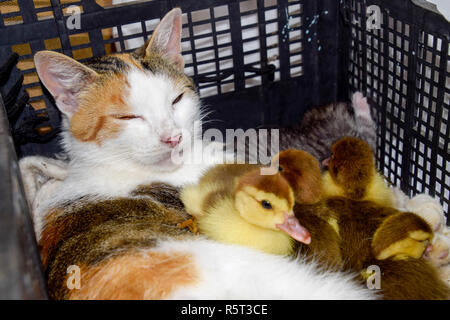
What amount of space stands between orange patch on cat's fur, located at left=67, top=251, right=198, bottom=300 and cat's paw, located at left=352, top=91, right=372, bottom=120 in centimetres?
102

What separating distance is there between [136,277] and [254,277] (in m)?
0.25

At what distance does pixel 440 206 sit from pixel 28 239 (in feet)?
3.82

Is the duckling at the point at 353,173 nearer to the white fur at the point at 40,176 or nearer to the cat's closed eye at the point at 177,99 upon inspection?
the cat's closed eye at the point at 177,99

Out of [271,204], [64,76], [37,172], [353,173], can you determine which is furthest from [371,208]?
[37,172]

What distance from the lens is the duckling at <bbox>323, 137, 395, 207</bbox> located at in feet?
4.07

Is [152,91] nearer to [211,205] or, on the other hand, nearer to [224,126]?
[211,205]

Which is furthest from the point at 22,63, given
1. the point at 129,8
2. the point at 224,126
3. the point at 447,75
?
the point at 447,75

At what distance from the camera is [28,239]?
2.17 ft

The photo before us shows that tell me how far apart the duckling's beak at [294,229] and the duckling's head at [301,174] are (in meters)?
0.16

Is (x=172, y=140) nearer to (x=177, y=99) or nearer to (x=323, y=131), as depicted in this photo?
(x=177, y=99)

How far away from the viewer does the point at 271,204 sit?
1.06 meters

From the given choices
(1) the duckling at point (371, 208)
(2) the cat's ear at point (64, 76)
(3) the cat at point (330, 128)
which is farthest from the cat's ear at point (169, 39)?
(1) the duckling at point (371, 208)

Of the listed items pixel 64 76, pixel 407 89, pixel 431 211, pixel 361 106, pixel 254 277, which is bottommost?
pixel 431 211
